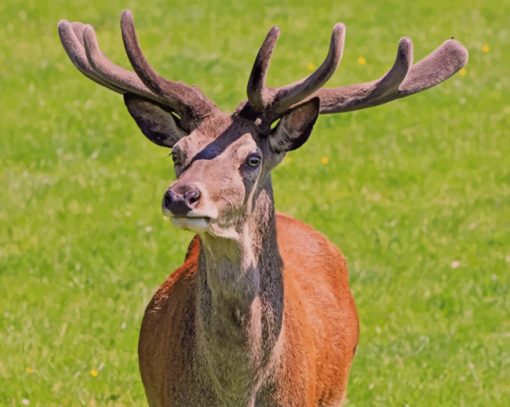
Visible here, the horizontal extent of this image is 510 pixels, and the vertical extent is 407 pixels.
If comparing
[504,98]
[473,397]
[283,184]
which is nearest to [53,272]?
[283,184]

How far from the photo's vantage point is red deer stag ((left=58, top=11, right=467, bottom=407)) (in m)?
5.91

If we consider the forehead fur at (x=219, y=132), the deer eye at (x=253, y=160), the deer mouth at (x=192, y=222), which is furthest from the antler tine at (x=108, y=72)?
the deer mouth at (x=192, y=222)

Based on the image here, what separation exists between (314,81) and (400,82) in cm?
49

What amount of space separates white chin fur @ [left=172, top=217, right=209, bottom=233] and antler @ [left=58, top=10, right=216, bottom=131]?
78 cm

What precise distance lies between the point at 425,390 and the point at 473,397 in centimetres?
30

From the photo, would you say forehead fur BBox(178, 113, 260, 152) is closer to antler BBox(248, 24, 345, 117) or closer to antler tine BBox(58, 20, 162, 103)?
antler BBox(248, 24, 345, 117)

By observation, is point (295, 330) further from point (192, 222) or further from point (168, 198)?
point (168, 198)

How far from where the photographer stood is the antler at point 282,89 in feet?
19.4

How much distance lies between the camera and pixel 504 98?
1454 centimetres

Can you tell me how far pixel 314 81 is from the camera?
6.04 m

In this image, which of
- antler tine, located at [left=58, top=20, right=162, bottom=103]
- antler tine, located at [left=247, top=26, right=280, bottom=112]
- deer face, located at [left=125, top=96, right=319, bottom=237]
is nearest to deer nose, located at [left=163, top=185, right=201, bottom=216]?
deer face, located at [left=125, top=96, right=319, bottom=237]

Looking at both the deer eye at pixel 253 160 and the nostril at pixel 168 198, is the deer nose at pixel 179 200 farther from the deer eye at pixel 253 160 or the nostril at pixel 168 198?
the deer eye at pixel 253 160

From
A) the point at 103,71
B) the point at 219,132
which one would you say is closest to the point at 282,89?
the point at 219,132

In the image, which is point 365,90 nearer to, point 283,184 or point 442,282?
point 442,282
